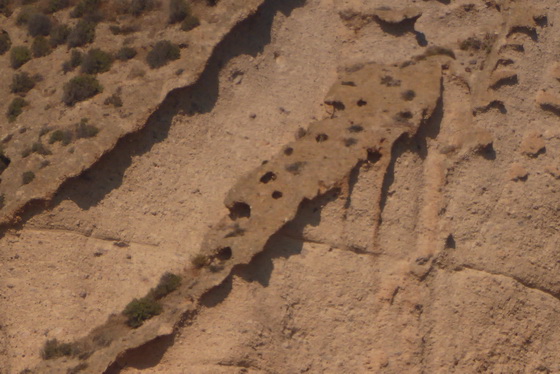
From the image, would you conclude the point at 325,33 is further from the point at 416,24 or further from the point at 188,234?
the point at 188,234

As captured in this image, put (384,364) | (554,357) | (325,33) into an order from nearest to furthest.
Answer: (384,364)
(554,357)
(325,33)

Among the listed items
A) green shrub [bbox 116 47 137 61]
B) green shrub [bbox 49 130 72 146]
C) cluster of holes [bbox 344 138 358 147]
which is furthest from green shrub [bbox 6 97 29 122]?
cluster of holes [bbox 344 138 358 147]

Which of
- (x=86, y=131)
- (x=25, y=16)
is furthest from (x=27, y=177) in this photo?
(x=25, y=16)

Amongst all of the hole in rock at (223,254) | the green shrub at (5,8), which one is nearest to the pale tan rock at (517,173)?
the hole in rock at (223,254)

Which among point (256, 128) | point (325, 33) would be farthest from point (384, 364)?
point (325, 33)

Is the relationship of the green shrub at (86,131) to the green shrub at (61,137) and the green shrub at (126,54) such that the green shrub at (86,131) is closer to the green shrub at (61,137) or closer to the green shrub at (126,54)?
the green shrub at (61,137)

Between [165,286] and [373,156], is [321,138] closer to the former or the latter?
[373,156]
